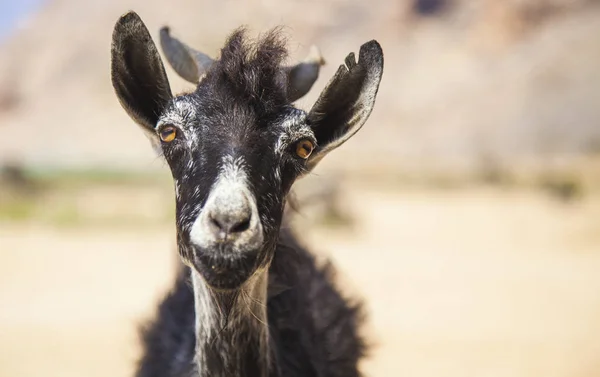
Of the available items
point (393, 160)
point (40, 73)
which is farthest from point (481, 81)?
point (40, 73)

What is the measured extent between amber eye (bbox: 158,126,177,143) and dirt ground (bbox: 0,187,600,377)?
8.51ft

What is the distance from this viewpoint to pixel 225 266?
3260mm

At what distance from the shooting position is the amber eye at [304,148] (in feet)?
12.7

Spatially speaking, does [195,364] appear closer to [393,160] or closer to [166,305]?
[166,305]

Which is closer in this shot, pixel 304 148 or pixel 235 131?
pixel 235 131

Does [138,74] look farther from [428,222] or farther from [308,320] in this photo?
[428,222]

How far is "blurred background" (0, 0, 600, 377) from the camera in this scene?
10.8 metres

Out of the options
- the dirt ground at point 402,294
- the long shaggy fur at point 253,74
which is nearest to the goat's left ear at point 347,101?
the long shaggy fur at point 253,74

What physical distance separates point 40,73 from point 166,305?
124 meters

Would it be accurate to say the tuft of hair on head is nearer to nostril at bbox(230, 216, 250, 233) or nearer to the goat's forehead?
the goat's forehead

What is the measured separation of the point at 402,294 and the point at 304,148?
11.1 metres

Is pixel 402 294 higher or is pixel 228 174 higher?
pixel 402 294

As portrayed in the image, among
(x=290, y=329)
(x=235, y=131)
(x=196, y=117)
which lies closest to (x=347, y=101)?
(x=235, y=131)

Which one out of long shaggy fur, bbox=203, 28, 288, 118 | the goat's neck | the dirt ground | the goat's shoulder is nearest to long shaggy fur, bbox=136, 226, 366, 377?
the goat's shoulder
